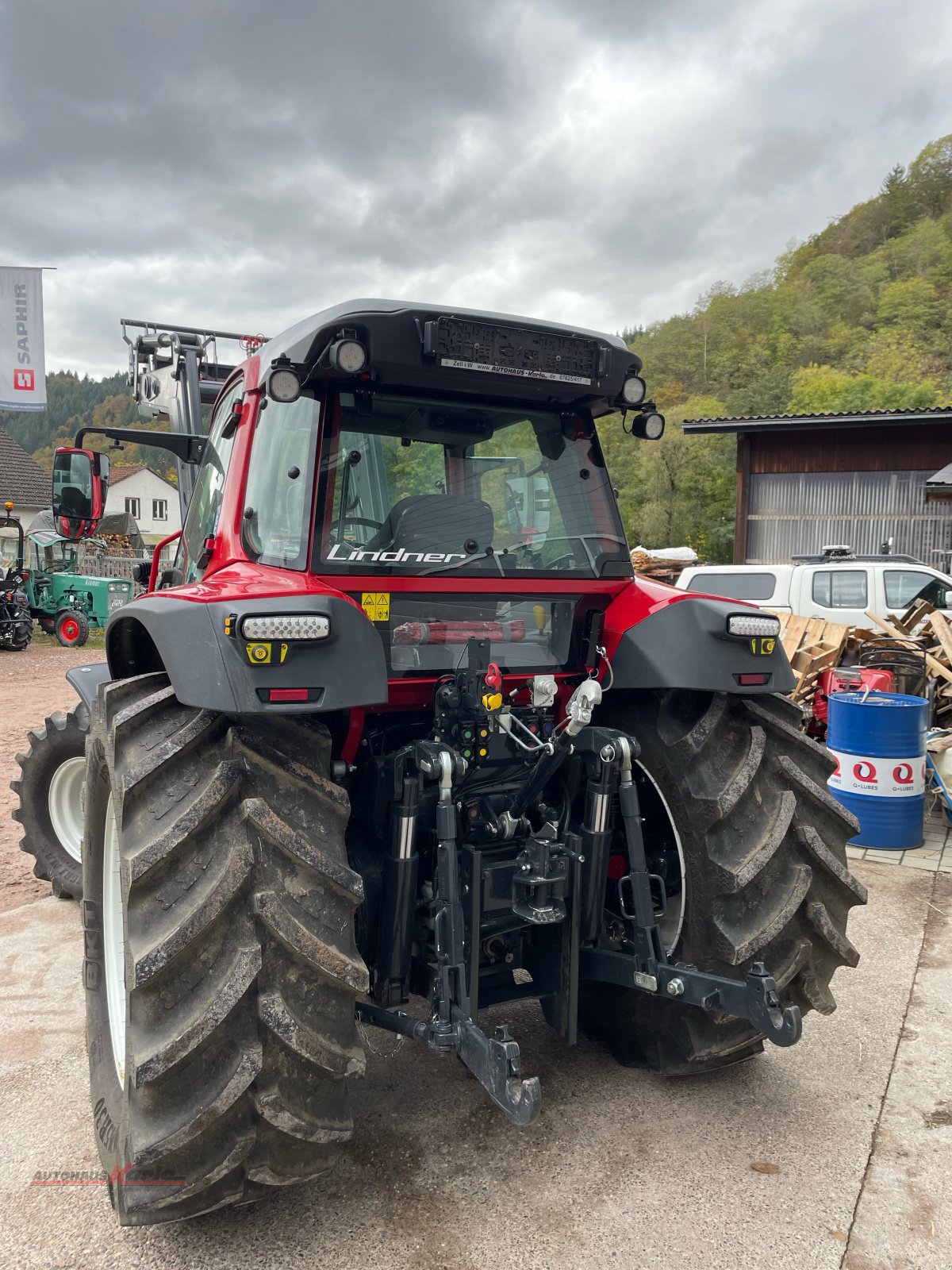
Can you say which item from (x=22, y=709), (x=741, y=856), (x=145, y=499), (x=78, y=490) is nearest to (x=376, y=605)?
(x=741, y=856)

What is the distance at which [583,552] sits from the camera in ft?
10.7

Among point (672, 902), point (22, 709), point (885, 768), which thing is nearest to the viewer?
point (672, 902)

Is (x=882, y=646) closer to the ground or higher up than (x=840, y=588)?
closer to the ground

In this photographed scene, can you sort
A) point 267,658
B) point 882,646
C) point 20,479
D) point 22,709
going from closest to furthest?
point 267,658, point 882,646, point 22,709, point 20,479

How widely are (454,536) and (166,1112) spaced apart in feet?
5.82

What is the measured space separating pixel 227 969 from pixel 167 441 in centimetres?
259

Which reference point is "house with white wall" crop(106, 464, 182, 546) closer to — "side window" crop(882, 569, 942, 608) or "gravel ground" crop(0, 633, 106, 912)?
"gravel ground" crop(0, 633, 106, 912)

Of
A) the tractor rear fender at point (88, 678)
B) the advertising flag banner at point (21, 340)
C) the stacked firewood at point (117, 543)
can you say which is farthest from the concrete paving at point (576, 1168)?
the stacked firewood at point (117, 543)

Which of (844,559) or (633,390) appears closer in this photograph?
(633,390)

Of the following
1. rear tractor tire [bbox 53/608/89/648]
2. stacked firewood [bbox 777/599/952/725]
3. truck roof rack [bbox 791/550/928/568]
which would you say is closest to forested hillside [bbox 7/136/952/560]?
rear tractor tire [bbox 53/608/89/648]

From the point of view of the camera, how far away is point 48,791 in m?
4.86

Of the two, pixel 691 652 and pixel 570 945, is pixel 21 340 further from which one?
pixel 570 945

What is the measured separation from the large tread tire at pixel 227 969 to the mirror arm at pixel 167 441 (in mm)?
1934

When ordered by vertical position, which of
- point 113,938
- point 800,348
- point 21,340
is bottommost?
point 113,938
